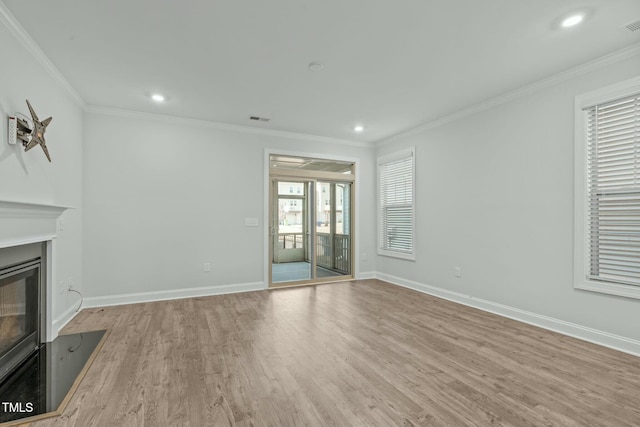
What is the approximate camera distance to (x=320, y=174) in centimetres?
573

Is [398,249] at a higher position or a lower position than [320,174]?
lower

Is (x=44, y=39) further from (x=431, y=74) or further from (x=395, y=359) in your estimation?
(x=395, y=359)

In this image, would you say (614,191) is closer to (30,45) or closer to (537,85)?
(537,85)

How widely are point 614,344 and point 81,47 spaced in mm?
5509

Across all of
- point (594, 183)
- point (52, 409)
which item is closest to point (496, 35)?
point (594, 183)

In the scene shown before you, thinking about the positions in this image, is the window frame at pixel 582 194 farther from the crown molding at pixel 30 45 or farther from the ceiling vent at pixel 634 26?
the crown molding at pixel 30 45

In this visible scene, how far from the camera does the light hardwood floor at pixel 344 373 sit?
1888 mm

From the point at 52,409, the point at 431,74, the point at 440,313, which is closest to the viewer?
the point at 52,409

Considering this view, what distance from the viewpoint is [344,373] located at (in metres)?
2.39

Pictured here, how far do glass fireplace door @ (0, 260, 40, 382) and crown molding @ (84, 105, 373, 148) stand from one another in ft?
7.81

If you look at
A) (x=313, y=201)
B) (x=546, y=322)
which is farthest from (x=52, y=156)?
(x=546, y=322)

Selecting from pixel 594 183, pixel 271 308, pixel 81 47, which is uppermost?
pixel 81 47

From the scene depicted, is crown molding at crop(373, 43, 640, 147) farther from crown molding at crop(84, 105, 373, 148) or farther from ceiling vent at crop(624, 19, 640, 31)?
crown molding at crop(84, 105, 373, 148)

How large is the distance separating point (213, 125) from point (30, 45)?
237 centimetres
